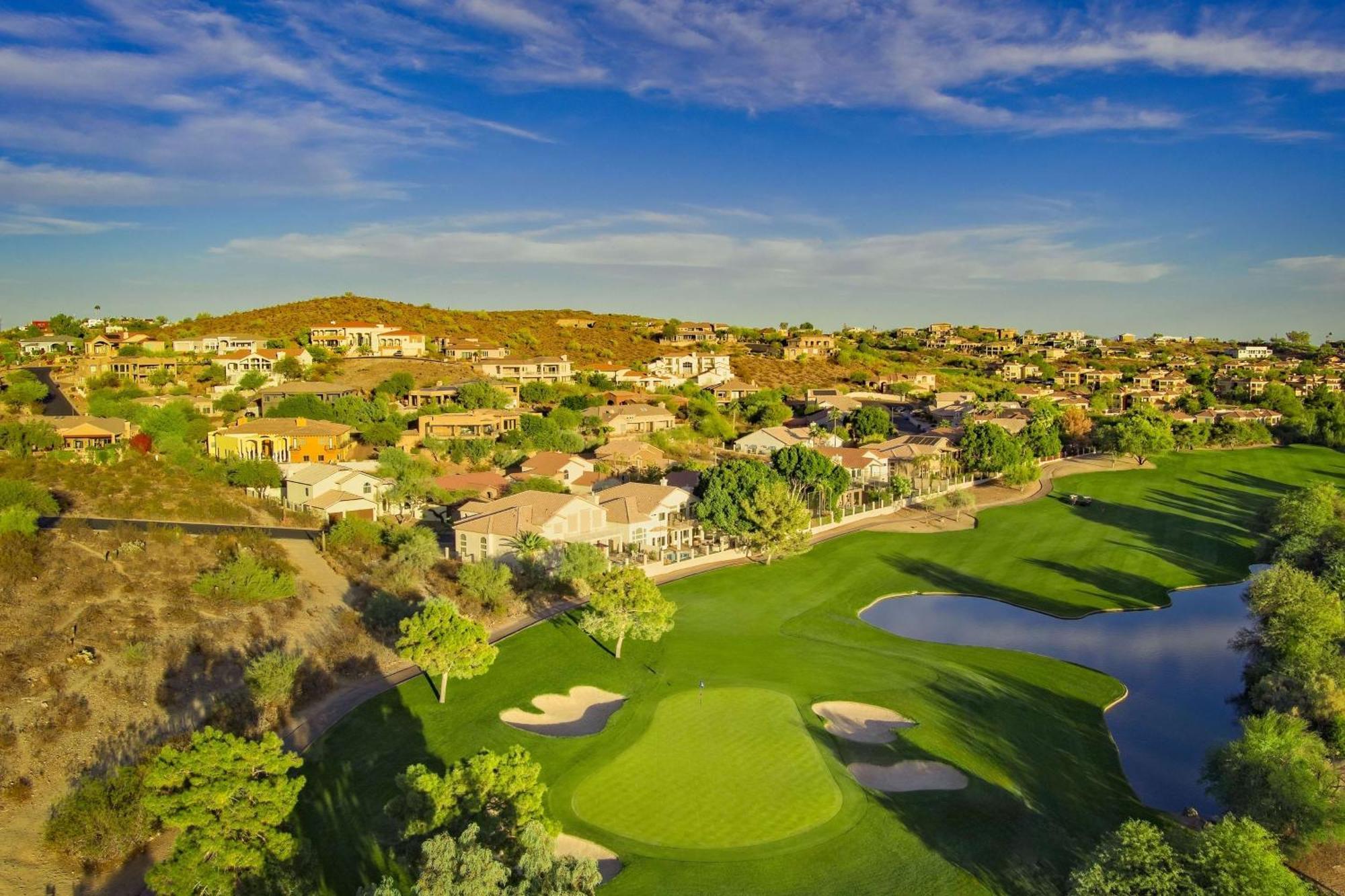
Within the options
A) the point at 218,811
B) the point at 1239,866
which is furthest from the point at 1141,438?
the point at 218,811

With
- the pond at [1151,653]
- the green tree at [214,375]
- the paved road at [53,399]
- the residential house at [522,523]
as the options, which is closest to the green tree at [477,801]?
the pond at [1151,653]

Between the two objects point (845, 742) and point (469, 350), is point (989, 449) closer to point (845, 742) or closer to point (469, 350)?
point (845, 742)

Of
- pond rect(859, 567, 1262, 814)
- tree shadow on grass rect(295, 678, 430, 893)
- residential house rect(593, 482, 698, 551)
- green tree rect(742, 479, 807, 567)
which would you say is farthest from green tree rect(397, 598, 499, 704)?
green tree rect(742, 479, 807, 567)

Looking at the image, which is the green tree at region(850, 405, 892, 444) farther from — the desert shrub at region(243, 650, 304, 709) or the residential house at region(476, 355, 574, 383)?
the desert shrub at region(243, 650, 304, 709)

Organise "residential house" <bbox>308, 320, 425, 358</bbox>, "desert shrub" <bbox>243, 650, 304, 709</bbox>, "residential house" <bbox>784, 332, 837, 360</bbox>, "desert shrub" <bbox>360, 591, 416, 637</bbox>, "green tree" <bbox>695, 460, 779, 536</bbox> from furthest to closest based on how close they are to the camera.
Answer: "residential house" <bbox>784, 332, 837, 360</bbox>
"residential house" <bbox>308, 320, 425, 358</bbox>
"green tree" <bbox>695, 460, 779, 536</bbox>
"desert shrub" <bbox>360, 591, 416, 637</bbox>
"desert shrub" <bbox>243, 650, 304, 709</bbox>

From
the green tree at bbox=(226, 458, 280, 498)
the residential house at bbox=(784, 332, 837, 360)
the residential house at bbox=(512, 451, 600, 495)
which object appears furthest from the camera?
the residential house at bbox=(784, 332, 837, 360)

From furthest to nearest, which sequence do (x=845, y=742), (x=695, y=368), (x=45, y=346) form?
(x=695, y=368)
(x=45, y=346)
(x=845, y=742)

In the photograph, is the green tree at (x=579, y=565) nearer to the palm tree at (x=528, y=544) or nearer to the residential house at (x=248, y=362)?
the palm tree at (x=528, y=544)

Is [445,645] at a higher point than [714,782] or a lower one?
higher
